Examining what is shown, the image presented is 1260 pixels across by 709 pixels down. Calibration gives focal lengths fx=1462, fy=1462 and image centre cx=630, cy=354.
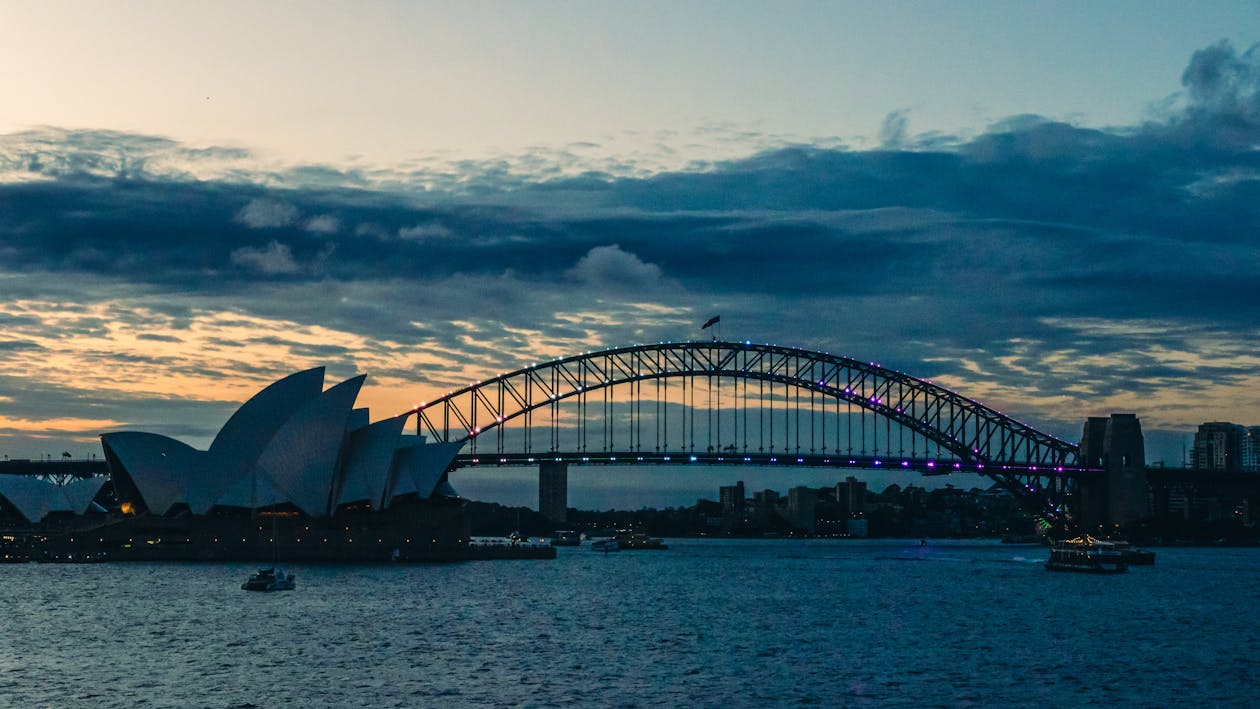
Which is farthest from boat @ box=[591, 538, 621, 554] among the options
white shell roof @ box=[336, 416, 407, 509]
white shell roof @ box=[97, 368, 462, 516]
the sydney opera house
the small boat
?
the small boat

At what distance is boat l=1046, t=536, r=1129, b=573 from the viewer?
104m

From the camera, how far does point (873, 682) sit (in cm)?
4166

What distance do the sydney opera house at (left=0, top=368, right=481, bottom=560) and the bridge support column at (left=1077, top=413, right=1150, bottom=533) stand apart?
75.9 m

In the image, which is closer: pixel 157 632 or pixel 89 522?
pixel 157 632

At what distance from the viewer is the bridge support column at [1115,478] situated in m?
150

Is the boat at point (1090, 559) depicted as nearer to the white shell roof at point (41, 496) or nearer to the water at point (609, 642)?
the water at point (609, 642)

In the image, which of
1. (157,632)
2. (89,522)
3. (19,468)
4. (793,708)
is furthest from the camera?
(19,468)

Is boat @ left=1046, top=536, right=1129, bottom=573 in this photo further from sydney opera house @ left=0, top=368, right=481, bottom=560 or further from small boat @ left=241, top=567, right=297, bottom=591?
small boat @ left=241, top=567, right=297, bottom=591

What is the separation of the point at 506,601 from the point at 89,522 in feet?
211

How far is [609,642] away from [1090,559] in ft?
204

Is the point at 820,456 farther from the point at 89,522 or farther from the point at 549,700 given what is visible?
the point at 549,700

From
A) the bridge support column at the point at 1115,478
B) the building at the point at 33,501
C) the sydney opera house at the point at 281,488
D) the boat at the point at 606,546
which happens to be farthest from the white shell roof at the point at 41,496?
the bridge support column at the point at 1115,478

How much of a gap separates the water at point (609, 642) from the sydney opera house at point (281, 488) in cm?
1548

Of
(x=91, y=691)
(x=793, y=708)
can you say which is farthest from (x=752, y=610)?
(x=91, y=691)
